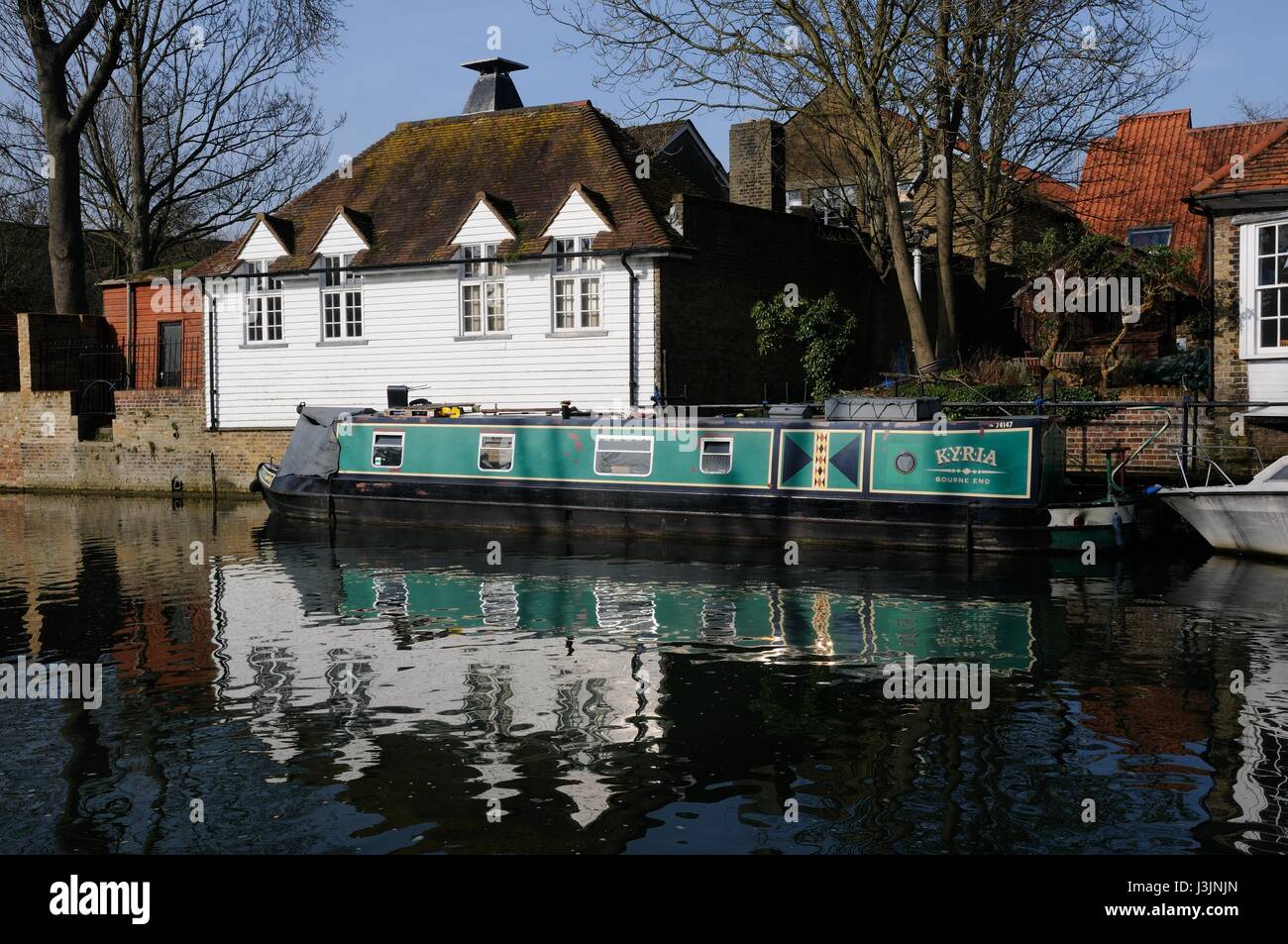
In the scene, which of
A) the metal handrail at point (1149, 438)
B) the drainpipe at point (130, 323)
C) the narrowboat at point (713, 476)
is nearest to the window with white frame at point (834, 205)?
the metal handrail at point (1149, 438)

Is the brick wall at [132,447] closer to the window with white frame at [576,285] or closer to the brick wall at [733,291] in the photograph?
the window with white frame at [576,285]

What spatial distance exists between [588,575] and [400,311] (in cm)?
1365

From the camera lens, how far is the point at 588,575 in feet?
60.8

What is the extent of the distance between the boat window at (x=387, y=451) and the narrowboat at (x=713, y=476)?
3 cm

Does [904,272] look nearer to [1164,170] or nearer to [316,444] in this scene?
[316,444]

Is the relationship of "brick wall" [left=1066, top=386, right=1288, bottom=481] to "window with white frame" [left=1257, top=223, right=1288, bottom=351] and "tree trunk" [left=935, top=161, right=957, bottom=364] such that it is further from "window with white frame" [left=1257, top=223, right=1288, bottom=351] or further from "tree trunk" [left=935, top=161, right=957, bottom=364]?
"tree trunk" [left=935, top=161, right=957, bottom=364]

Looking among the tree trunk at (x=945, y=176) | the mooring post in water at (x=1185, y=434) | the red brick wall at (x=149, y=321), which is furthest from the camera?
the red brick wall at (x=149, y=321)

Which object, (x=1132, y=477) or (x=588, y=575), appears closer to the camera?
(x=588, y=575)

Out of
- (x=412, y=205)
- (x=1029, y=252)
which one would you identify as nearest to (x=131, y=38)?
(x=412, y=205)

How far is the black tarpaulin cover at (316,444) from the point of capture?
25.4 metres

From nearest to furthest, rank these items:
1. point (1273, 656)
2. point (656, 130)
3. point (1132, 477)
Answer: point (1273, 656) < point (1132, 477) < point (656, 130)

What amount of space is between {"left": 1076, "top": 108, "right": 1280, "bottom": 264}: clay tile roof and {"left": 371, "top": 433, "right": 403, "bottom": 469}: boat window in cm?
2477

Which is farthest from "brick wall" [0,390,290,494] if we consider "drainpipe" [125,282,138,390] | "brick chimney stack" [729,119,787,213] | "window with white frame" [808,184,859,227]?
"window with white frame" [808,184,859,227]
